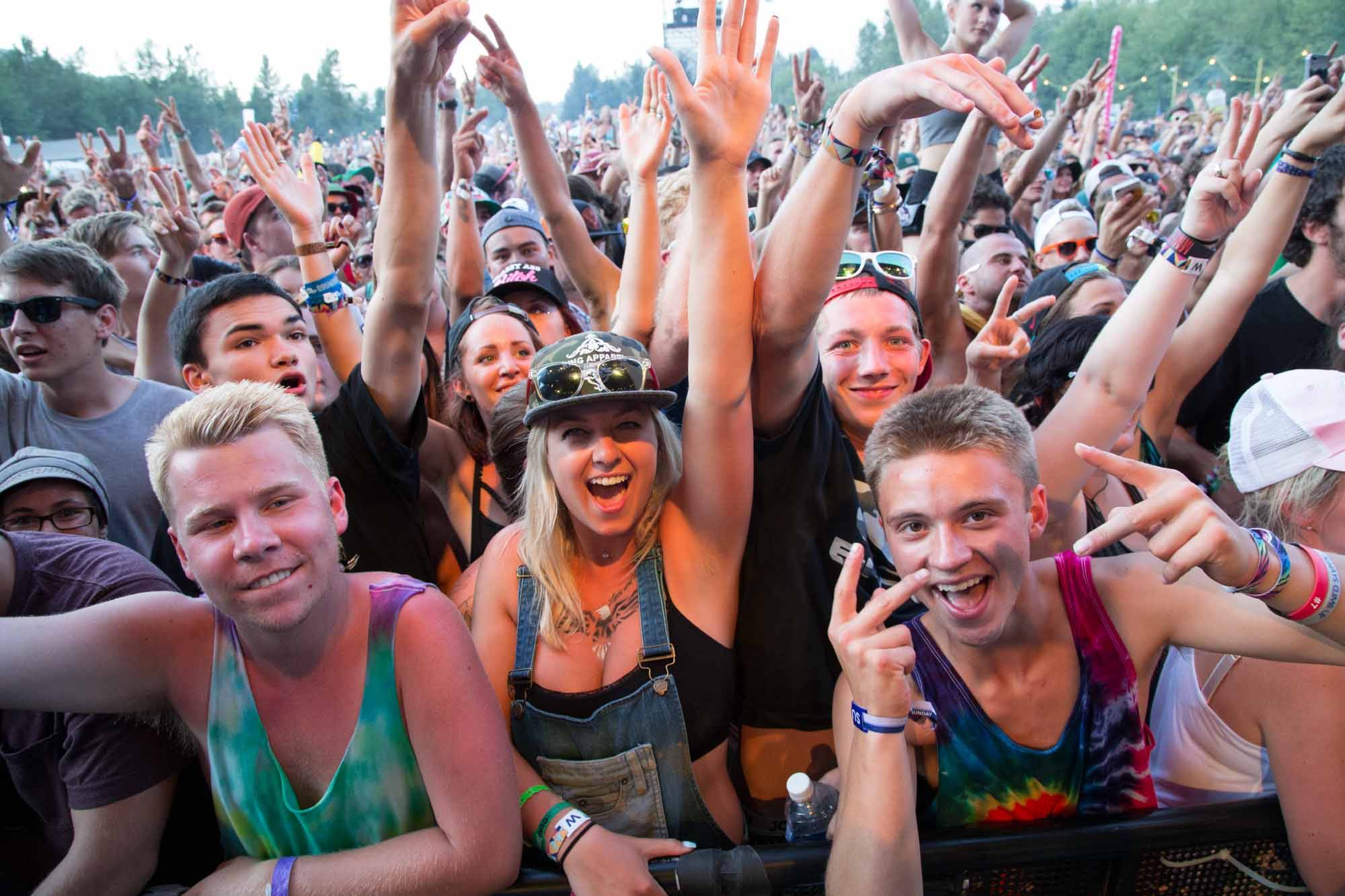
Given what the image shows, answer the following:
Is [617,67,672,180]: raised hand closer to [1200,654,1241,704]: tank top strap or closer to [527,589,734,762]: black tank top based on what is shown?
[527,589,734,762]: black tank top

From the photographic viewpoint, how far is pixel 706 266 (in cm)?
192

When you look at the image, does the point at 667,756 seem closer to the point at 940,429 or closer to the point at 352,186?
the point at 940,429

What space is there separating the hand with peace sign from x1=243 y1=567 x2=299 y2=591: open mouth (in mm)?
1891

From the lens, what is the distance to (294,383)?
2.95 m

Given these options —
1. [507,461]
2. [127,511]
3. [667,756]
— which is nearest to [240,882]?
[667,756]

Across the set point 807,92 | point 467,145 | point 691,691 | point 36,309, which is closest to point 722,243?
point 691,691

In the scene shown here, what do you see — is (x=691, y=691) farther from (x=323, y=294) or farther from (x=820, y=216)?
(x=323, y=294)

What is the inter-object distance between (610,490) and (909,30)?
5430 mm

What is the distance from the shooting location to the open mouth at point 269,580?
1.72m

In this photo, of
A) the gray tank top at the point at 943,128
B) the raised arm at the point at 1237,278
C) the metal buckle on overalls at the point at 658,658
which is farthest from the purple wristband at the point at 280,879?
the gray tank top at the point at 943,128

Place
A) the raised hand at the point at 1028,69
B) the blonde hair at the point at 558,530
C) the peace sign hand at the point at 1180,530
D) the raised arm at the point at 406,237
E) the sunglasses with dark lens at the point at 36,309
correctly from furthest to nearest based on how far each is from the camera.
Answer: the raised hand at the point at 1028,69 → the sunglasses with dark lens at the point at 36,309 → the raised arm at the point at 406,237 → the blonde hair at the point at 558,530 → the peace sign hand at the point at 1180,530

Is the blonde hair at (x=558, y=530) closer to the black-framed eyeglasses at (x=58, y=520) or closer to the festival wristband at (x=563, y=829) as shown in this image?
the festival wristband at (x=563, y=829)

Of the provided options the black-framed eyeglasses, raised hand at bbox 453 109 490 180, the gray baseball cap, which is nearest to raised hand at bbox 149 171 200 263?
raised hand at bbox 453 109 490 180

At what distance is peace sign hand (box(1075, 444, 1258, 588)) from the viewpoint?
147cm
